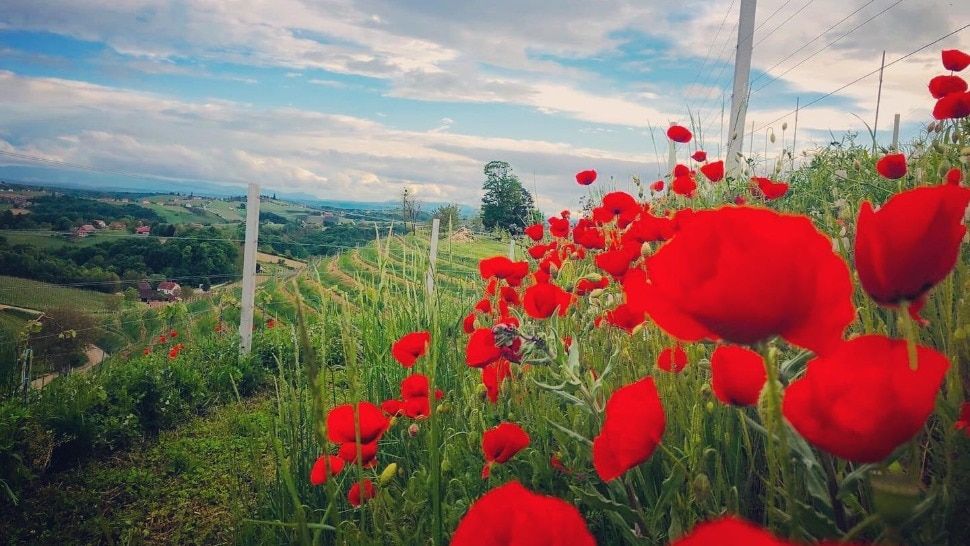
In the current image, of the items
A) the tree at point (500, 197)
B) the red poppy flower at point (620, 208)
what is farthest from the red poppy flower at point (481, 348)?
the tree at point (500, 197)

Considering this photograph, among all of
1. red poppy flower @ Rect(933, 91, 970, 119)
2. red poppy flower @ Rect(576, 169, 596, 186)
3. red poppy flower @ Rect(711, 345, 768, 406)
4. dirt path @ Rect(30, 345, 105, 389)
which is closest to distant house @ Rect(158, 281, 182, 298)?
dirt path @ Rect(30, 345, 105, 389)

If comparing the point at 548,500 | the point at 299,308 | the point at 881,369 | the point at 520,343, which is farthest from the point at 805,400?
the point at 520,343

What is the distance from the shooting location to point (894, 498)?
1.60 feet

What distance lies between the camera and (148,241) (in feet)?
18.7

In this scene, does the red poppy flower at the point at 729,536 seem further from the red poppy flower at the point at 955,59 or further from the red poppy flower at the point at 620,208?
the red poppy flower at the point at 955,59

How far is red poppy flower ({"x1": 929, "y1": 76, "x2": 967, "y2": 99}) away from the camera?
2010mm

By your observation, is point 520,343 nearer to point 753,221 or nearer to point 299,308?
point 299,308

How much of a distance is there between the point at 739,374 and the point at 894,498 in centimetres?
25

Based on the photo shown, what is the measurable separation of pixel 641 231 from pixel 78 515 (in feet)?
9.46

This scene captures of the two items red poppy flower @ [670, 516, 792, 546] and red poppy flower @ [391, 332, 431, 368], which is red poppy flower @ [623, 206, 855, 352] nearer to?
red poppy flower @ [670, 516, 792, 546]

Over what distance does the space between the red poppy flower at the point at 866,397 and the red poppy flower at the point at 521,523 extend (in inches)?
7.4

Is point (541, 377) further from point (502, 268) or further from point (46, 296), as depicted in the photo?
point (46, 296)

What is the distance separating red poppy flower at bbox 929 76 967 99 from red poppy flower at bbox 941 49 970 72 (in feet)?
0.94

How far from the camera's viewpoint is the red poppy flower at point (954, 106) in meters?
1.86
